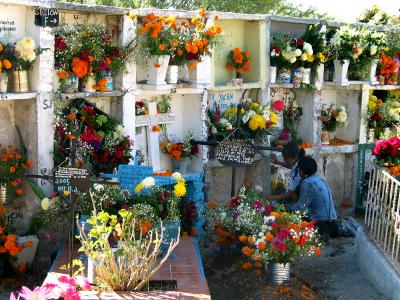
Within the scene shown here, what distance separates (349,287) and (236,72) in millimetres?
3913

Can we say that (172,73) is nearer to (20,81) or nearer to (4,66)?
(20,81)

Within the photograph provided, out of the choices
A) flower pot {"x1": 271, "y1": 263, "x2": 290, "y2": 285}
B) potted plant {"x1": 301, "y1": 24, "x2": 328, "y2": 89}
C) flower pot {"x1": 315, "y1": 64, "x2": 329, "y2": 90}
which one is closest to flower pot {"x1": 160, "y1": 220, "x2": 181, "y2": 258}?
flower pot {"x1": 271, "y1": 263, "x2": 290, "y2": 285}

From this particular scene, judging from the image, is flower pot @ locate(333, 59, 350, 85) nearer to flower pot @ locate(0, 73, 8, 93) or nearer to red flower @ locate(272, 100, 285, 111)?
red flower @ locate(272, 100, 285, 111)

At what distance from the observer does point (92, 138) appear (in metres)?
8.33

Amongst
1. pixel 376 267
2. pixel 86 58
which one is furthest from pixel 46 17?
pixel 376 267

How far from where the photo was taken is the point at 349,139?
12.5 metres

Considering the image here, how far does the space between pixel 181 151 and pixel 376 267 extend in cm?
323

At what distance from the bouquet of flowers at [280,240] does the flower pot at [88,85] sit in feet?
8.75

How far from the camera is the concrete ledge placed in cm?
752

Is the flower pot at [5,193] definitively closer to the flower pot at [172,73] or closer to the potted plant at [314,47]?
the flower pot at [172,73]

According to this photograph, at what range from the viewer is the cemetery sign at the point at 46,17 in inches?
305

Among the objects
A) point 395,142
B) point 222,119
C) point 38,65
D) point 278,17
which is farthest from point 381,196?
point 38,65

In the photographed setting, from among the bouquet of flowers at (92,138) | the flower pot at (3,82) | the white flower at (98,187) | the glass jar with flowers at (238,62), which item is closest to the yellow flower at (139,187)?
the white flower at (98,187)

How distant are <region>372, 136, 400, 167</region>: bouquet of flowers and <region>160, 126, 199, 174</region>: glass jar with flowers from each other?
260 centimetres
